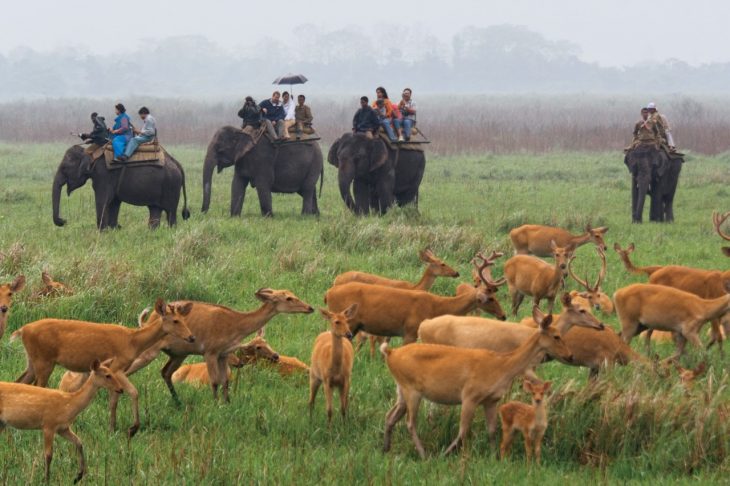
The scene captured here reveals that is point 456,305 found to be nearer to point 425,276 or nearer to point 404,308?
point 404,308

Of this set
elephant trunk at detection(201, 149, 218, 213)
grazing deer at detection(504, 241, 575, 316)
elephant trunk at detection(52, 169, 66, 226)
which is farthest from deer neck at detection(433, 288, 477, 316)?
elephant trunk at detection(201, 149, 218, 213)

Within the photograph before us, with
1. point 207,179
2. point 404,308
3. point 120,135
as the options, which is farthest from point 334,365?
point 207,179

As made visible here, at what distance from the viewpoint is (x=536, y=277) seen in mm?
11961

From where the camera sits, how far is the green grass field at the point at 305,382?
7.17m

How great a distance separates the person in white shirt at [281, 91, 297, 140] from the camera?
23609 millimetres

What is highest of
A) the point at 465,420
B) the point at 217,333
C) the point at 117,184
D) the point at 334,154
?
the point at 217,333

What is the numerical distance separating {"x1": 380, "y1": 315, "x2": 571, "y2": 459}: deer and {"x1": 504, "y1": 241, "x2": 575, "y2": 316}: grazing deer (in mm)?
3998

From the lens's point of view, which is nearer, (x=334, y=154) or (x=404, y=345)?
(x=404, y=345)

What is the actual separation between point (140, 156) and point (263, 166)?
361 cm

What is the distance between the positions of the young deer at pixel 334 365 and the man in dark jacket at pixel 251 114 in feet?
47.3

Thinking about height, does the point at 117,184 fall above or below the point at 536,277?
below

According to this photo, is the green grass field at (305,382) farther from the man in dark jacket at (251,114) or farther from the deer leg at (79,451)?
the man in dark jacket at (251,114)

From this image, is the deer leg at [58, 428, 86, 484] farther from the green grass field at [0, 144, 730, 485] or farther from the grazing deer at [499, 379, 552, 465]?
the grazing deer at [499, 379, 552, 465]

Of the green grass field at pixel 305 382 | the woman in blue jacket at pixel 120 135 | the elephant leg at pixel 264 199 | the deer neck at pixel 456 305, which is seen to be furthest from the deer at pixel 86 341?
the elephant leg at pixel 264 199
